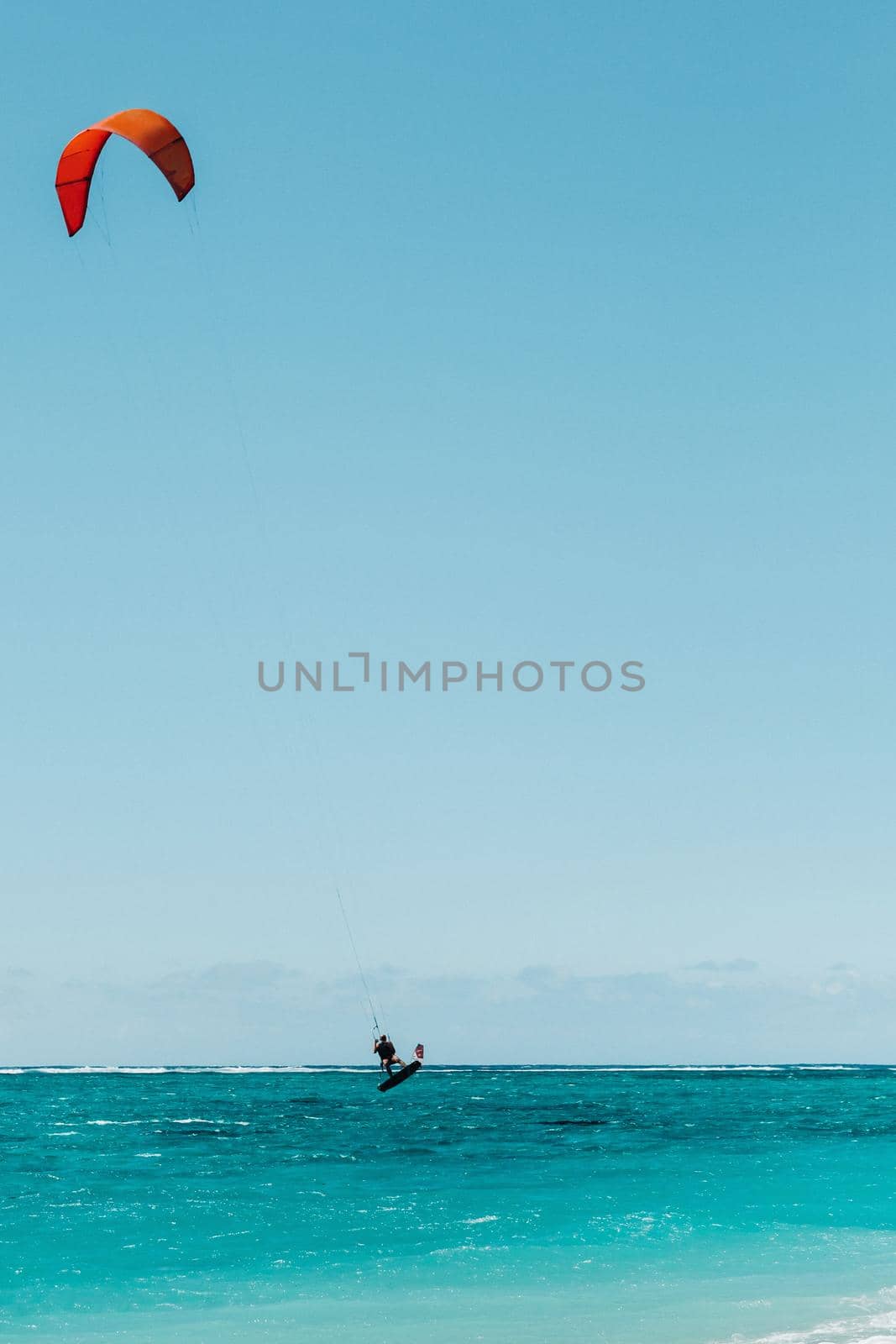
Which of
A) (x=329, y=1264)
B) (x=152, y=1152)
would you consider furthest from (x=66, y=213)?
(x=152, y=1152)

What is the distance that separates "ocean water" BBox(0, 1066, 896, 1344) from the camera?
24594 mm

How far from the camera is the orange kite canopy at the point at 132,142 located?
1025 inches

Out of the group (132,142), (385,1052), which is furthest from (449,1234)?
(132,142)

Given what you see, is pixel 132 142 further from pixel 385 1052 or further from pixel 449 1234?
pixel 449 1234

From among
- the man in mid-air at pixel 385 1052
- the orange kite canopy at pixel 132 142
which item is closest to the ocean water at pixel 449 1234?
the man in mid-air at pixel 385 1052

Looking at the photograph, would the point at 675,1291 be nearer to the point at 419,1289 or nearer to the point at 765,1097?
the point at 419,1289

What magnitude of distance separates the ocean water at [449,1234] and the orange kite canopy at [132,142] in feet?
69.8

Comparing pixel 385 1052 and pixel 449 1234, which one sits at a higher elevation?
pixel 385 1052

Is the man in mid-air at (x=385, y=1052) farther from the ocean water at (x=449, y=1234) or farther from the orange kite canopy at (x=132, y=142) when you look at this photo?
the orange kite canopy at (x=132, y=142)

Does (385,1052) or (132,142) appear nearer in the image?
(132,142)

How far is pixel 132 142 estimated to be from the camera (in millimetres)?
25656

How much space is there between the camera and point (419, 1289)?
89.2 feet

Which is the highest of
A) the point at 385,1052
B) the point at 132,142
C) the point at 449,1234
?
the point at 132,142

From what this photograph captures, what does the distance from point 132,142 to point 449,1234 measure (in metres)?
25.9
